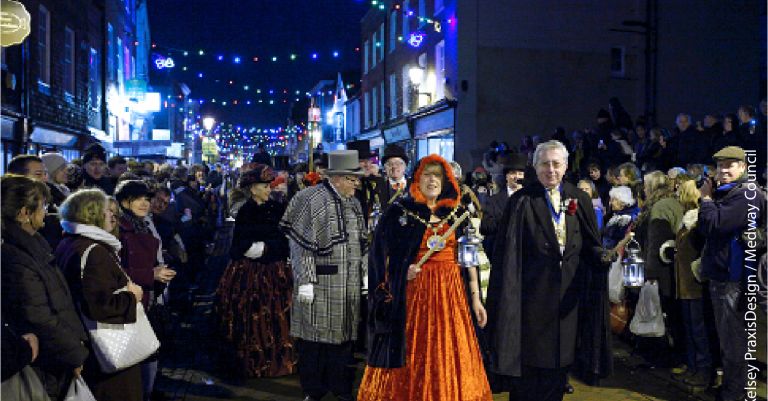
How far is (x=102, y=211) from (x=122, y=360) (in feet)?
3.24

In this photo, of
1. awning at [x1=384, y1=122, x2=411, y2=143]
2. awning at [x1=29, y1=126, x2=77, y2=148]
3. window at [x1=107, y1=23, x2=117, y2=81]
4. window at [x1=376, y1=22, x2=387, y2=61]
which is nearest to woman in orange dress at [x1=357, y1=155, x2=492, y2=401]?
awning at [x1=29, y1=126, x2=77, y2=148]

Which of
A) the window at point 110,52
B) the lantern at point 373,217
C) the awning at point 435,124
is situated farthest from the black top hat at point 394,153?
the window at point 110,52

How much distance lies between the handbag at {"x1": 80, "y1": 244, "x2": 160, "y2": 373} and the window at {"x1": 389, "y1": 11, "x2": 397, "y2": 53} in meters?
30.0

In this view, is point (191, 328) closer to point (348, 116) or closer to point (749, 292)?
point (749, 292)

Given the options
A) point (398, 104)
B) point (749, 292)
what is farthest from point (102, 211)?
point (398, 104)

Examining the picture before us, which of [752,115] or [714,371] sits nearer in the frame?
[714,371]

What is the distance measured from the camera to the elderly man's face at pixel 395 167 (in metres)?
8.89

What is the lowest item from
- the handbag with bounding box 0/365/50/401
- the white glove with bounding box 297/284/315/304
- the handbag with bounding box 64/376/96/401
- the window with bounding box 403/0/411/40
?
the handbag with bounding box 64/376/96/401

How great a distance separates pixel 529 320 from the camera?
5164mm

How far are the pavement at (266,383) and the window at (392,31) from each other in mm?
26405

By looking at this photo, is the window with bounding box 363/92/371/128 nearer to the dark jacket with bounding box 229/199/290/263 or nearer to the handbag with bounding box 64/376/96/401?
the dark jacket with bounding box 229/199/290/263

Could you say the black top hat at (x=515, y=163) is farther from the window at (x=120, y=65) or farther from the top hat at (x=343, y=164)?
the window at (x=120, y=65)

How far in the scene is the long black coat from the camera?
513 centimetres

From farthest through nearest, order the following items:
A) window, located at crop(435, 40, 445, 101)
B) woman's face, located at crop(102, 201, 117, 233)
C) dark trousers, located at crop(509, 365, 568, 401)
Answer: window, located at crop(435, 40, 445, 101) → dark trousers, located at crop(509, 365, 568, 401) → woman's face, located at crop(102, 201, 117, 233)
